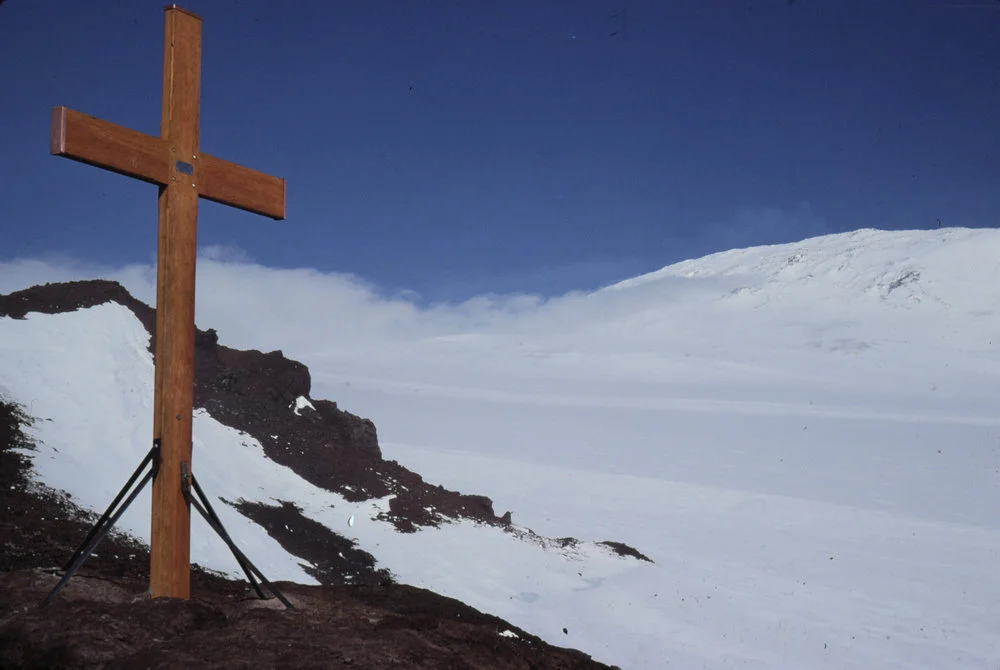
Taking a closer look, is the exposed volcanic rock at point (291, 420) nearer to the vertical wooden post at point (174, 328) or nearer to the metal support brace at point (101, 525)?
the vertical wooden post at point (174, 328)

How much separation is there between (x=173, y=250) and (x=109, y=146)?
2.12ft

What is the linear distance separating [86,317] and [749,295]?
108m

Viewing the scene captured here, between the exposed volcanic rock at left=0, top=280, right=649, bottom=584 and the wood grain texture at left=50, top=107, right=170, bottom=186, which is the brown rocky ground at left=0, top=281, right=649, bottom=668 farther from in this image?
the exposed volcanic rock at left=0, top=280, right=649, bottom=584

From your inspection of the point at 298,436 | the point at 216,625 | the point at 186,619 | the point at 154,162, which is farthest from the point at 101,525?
the point at 298,436

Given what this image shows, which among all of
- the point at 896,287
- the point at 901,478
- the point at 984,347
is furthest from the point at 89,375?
the point at 896,287

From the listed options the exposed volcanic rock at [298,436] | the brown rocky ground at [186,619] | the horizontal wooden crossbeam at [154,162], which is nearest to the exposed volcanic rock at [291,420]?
the exposed volcanic rock at [298,436]

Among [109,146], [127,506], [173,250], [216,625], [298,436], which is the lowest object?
[216,625]

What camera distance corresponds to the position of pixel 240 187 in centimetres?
466

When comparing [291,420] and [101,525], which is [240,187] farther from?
[291,420]

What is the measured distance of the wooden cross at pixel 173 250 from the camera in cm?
407

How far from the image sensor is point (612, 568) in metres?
14.5

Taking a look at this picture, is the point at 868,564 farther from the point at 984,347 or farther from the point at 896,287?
the point at 896,287

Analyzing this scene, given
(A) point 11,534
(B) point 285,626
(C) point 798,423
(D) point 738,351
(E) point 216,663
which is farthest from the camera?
(D) point 738,351

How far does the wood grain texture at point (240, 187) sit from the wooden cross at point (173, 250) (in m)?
0.04
